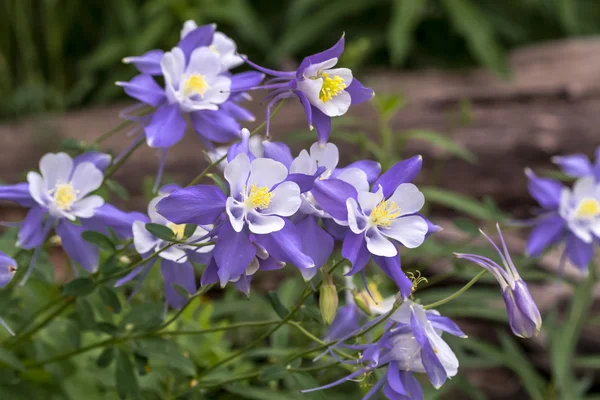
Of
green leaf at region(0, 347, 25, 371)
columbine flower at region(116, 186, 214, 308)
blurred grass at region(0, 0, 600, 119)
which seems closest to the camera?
columbine flower at region(116, 186, 214, 308)

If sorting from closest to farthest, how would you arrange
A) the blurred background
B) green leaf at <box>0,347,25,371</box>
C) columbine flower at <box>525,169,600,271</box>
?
green leaf at <box>0,347,25,371</box>
columbine flower at <box>525,169,600,271</box>
the blurred background

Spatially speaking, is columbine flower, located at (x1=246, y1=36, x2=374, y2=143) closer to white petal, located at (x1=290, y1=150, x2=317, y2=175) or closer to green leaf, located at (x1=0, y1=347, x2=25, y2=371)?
white petal, located at (x1=290, y1=150, x2=317, y2=175)

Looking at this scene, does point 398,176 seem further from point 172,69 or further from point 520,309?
point 172,69

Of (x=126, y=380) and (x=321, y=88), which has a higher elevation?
(x=321, y=88)

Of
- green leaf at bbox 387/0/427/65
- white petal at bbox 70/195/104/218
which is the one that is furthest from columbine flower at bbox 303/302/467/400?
green leaf at bbox 387/0/427/65

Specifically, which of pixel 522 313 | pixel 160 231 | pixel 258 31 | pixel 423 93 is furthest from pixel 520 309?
pixel 258 31

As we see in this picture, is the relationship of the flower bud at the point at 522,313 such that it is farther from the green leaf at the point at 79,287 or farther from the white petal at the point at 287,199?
the green leaf at the point at 79,287

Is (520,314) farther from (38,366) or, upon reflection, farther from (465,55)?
(465,55)
